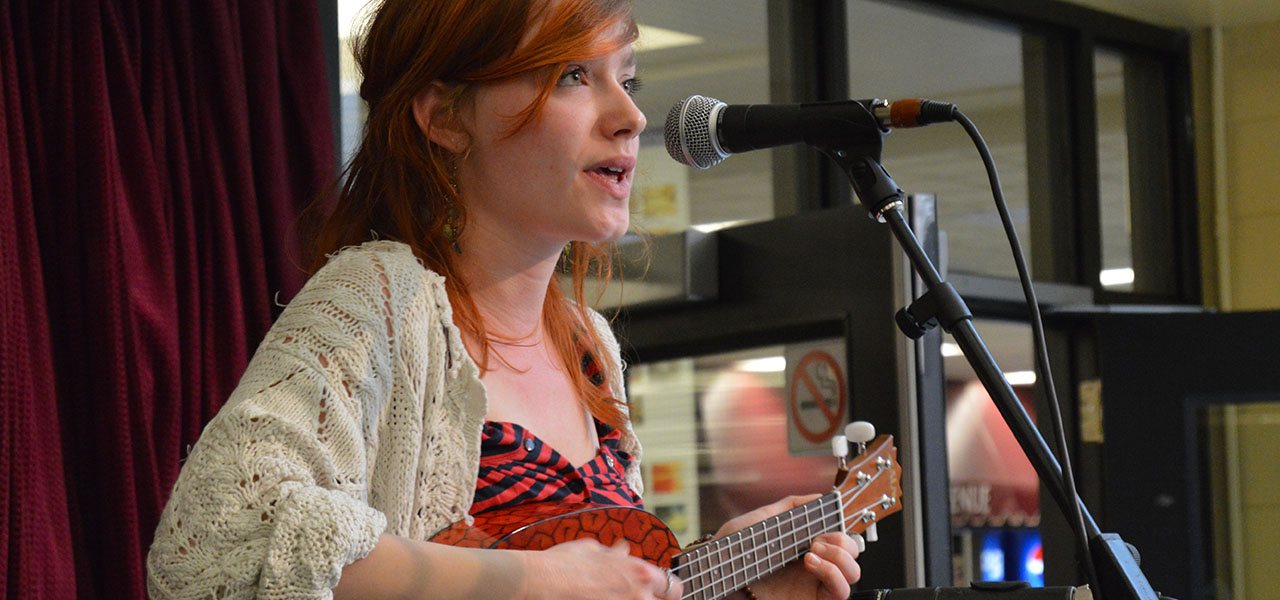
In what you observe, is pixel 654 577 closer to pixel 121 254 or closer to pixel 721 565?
pixel 721 565

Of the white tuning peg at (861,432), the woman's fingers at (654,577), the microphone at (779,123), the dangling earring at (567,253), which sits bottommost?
the woman's fingers at (654,577)

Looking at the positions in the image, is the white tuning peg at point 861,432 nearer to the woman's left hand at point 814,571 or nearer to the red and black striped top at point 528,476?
the woman's left hand at point 814,571

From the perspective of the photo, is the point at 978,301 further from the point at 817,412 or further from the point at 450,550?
the point at 450,550

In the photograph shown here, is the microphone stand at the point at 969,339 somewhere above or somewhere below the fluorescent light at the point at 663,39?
below

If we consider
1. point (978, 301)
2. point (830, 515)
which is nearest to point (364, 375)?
point (830, 515)

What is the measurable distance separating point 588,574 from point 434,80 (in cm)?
52

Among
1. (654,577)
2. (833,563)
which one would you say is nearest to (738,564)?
(833,563)

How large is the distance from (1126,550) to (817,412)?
85.8 inches

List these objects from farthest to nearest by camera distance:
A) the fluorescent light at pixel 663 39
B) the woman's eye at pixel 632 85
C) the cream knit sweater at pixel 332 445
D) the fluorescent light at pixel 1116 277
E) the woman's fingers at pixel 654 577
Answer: the fluorescent light at pixel 1116 277
the fluorescent light at pixel 663 39
the woman's eye at pixel 632 85
the woman's fingers at pixel 654 577
the cream knit sweater at pixel 332 445

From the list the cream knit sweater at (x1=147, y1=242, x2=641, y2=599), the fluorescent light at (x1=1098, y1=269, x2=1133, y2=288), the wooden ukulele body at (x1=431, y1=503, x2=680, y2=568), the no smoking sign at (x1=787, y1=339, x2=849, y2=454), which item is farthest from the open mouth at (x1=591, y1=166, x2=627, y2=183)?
the fluorescent light at (x1=1098, y1=269, x2=1133, y2=288)

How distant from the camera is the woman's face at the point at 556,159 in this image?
1.44 meters

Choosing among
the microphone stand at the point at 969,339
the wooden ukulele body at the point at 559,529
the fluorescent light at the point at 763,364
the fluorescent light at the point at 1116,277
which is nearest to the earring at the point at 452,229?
the wooden ukulele body at the point at 559,529

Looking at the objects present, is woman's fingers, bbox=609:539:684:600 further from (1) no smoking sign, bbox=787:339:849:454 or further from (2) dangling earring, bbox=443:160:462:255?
(1) no smoking sign, bbox=787:339:849:454

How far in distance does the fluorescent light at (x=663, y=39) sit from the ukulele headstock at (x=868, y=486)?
2.08 meters
